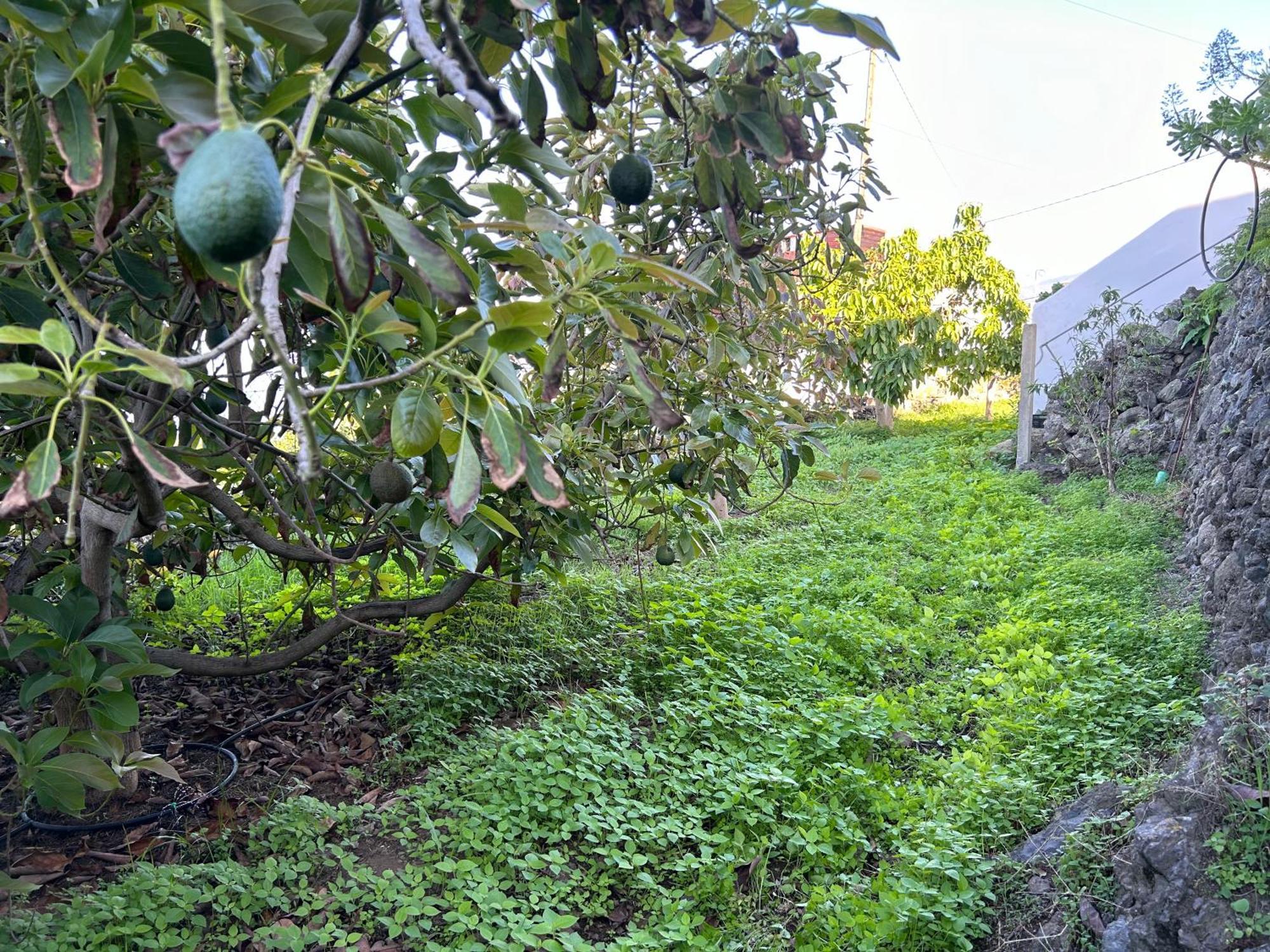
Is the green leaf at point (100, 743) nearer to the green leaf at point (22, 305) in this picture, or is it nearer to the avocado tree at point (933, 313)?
the green leaf at point (22, 305)

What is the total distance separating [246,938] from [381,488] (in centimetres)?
92

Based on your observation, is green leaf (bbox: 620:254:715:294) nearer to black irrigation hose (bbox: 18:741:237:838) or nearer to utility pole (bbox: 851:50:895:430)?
black irrigation hose (bbox: 18:741:237:838)

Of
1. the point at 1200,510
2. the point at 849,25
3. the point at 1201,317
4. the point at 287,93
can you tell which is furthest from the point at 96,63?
the point at 1201,317

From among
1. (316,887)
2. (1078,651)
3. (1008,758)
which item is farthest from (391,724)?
(1078,651)

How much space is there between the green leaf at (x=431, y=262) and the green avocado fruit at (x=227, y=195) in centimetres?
18

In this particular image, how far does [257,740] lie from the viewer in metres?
2.63

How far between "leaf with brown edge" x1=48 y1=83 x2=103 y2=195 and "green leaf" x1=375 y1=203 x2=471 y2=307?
0.99ft

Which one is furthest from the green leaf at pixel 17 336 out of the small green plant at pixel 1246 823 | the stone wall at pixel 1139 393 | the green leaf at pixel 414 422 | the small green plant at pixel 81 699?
the stone wall at pixel 1139 393

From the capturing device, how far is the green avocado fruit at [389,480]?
1650 millimetres

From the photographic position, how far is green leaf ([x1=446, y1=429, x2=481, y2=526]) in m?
0.80

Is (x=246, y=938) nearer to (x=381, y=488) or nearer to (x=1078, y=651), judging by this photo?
(x=381, y=488)

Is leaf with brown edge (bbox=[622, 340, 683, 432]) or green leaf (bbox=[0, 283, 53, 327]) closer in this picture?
leaf with brown edge (bbox=[622, 340, 683, 432])

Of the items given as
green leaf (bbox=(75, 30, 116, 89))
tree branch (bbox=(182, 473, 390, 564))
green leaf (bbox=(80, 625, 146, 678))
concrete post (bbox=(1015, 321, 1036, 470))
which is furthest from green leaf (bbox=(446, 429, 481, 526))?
concrete post (bbox=(1015, 321, 1036, 470))

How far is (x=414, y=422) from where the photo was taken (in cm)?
97
